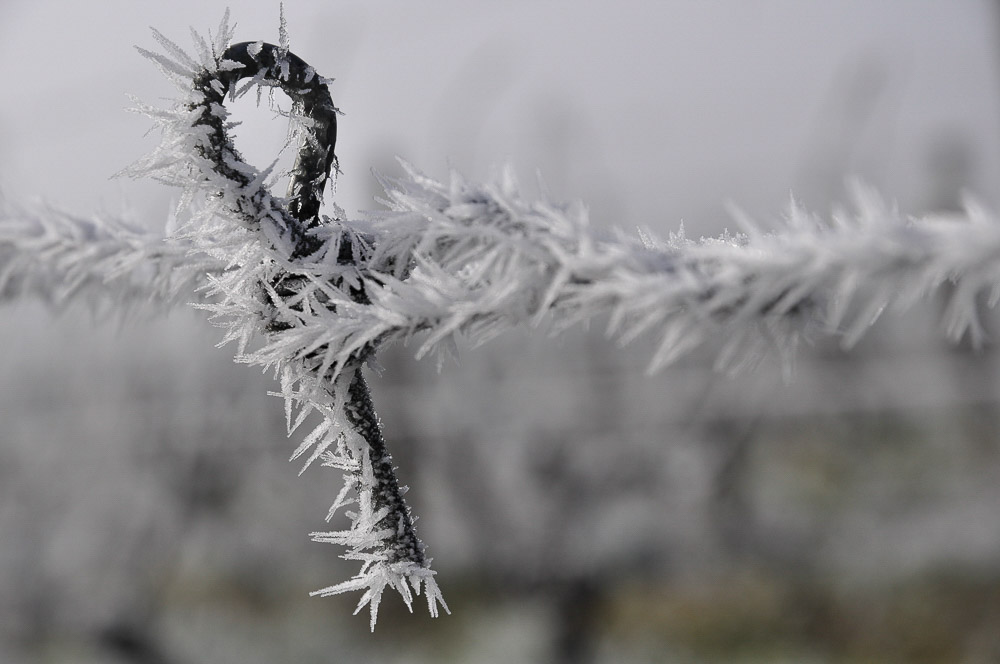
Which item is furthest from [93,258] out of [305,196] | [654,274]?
[654,274]

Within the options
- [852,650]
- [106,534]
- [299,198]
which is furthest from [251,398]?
[852,650]

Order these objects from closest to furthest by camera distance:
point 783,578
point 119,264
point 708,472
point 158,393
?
1. point 119,264
2. point 158,393
3. point 708,472
4. point 783,578

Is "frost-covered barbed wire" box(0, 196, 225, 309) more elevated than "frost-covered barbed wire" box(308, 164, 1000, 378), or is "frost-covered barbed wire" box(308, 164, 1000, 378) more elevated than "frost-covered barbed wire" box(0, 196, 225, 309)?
Result: "frost-covered barbed wire" box(0, 196, 225, 309)

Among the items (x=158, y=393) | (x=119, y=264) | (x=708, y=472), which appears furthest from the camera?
(x=708, y=472)

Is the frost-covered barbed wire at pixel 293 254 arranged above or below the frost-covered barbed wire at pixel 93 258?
below

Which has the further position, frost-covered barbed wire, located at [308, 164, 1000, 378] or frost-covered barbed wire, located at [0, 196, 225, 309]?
frost-covered barbed wire, located at [0, 196, 225, 309]

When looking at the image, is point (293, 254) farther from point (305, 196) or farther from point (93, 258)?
point (93, 258)

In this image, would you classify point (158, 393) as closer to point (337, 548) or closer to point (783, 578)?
point (337, 548)

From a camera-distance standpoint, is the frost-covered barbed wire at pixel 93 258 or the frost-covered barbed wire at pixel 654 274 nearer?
the frost-covered barbed wire at pixel 654 274
